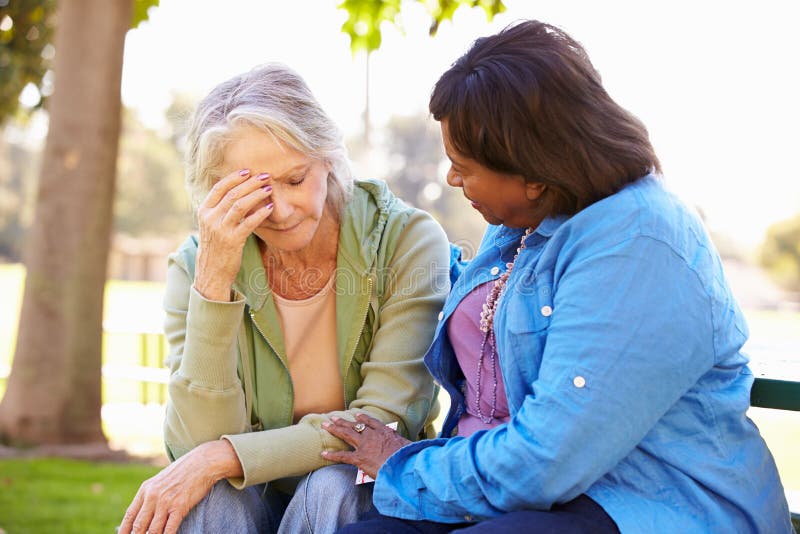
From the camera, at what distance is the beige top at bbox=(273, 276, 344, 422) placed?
8.80 feet

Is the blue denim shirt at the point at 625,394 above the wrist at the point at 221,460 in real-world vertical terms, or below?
above

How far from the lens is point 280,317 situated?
8.89 ft

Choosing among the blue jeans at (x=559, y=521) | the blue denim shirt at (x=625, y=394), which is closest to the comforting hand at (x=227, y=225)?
the blue denim shirt at (x=625, y=394)

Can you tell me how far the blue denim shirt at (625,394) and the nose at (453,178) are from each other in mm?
275

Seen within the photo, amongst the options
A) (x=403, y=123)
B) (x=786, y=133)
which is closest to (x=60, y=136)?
(x=786, y=133)

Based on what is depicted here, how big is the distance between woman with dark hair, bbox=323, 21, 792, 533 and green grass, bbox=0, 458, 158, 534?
11.8ft

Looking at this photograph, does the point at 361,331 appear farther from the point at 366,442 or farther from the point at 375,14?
the point at 375,14

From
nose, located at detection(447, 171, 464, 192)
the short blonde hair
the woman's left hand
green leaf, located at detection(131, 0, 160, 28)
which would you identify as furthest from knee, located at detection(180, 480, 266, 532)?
green leaf, located at detection(131, 0, 160, 28)

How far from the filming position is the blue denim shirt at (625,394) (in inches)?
69.0

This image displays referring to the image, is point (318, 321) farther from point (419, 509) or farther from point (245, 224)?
point (419, 509)

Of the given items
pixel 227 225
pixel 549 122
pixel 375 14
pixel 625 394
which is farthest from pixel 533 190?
pixel 375 14

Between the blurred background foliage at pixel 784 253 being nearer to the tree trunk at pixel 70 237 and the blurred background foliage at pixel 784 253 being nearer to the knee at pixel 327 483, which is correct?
the tree trunk at pixel 70 237

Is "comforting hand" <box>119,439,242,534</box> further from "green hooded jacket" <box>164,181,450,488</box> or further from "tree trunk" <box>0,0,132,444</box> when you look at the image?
"tree trunk" <box>0,0,132,444</box>

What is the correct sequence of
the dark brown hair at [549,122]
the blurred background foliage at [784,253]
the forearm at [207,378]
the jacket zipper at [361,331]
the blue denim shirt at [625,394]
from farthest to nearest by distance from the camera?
the blurred background foliage at [784,253]
the jacket zipper at [361,331]
the forearm at [207,378]
the dark brown hair at [549,122]
the blue denim shirt at [625,394]
